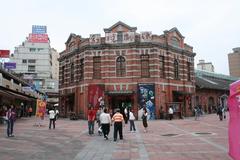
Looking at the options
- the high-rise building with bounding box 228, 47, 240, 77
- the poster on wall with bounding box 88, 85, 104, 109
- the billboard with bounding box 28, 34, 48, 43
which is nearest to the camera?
the poster on wall with bounding box 88, 85, 104, 109

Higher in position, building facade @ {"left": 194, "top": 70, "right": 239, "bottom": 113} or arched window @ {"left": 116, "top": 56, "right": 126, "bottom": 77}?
arched window @ {"left": 116, "top": 56, "right": 126, "bottom": 77}

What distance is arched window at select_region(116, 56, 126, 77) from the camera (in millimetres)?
33619

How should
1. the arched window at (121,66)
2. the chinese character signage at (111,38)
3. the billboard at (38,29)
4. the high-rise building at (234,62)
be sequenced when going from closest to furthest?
the arched window at (121,66) → the chinese character signage at (111,38) → the billboard at (38,29) → the high-rise building at (234,62)

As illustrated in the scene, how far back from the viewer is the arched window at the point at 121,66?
33.6 meters

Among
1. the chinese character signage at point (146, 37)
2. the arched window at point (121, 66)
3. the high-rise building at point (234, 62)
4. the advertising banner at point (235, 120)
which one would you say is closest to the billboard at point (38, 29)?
the arched window at point (121, 66)

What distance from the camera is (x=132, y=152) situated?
10906mm

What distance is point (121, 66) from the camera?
33.8 metres

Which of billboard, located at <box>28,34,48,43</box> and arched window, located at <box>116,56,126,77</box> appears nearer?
arched window, located at <box>116,56,126,77</box>

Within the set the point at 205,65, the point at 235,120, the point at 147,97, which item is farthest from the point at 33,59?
the point at 235,120

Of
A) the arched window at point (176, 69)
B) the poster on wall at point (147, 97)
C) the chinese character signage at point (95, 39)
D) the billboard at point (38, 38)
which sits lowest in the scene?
the poster on wall at point (147, 97)

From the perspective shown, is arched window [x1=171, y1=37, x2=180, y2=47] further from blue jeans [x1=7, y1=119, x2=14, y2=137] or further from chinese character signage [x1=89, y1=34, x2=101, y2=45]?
blue jeans [x1=7, y1=119, x2=14, y2=137]

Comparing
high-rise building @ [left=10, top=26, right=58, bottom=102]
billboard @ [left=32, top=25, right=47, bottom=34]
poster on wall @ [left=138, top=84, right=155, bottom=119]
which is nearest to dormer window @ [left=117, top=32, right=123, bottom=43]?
poster on wall @ [left=138, top=84, right=155, bottom=119]

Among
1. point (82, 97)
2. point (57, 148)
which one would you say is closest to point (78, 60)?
point (82, 97)

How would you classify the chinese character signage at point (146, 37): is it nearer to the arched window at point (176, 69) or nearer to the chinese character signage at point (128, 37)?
the chinese character signage at point (128, 37)
